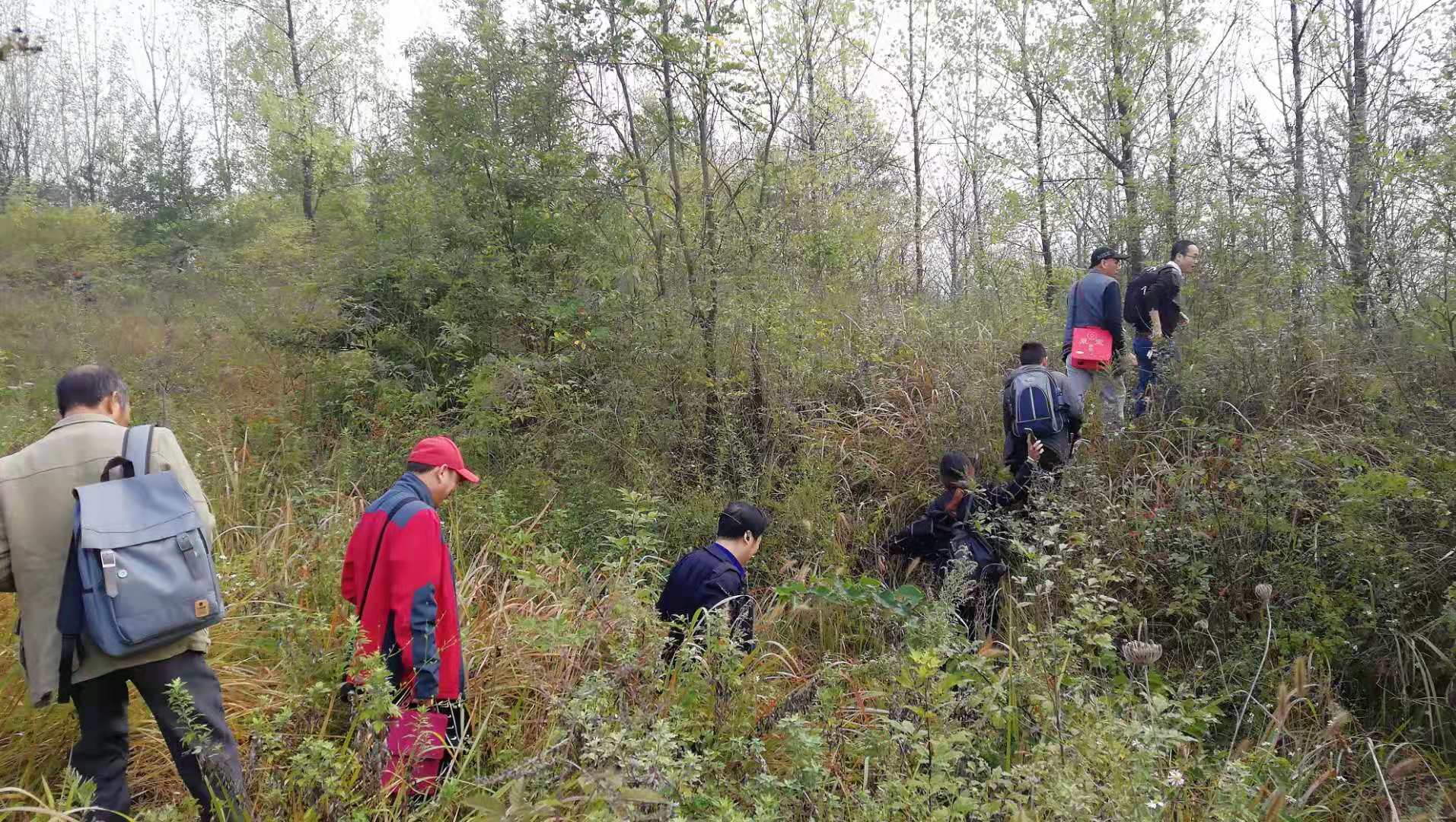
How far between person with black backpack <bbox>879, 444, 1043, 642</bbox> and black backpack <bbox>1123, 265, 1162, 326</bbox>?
86.7 inches

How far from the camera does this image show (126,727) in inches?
111

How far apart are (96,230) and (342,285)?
12.9 m

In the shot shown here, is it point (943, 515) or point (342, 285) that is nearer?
point (943, 515)

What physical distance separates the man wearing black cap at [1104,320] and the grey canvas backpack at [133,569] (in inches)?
230

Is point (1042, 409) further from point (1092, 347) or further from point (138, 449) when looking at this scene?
point (138, 449)

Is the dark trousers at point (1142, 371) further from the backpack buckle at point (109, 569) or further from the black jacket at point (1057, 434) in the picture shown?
the backpack buckle at point (109, 569)

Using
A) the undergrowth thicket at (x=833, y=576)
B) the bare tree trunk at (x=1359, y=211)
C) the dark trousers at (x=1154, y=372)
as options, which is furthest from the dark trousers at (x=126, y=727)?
the bare tree trunk at (x=1359, y=211)

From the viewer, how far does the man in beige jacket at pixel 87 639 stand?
263 cm

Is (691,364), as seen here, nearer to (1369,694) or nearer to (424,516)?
(424,516)

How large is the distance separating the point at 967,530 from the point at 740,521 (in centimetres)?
182

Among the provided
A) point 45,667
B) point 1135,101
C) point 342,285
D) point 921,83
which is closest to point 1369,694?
point 45,667

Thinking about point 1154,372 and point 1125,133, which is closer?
point 1154,372

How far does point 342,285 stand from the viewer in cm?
908

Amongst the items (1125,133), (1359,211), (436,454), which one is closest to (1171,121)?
(1125,133)
